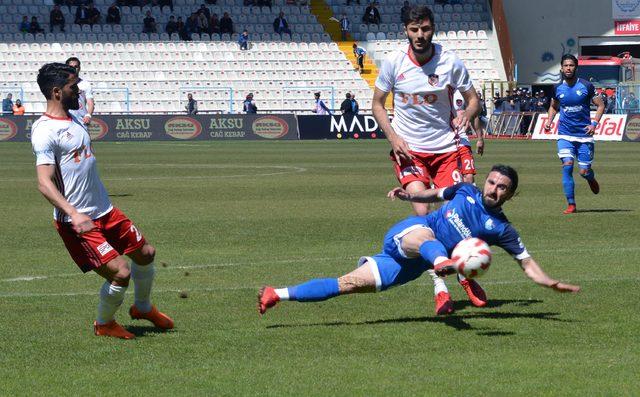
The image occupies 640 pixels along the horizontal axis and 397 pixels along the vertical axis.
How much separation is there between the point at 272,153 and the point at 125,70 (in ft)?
63.7

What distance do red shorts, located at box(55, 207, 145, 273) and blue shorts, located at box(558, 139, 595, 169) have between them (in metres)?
10.7

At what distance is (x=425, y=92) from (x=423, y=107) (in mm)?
186

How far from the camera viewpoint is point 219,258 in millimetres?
12453

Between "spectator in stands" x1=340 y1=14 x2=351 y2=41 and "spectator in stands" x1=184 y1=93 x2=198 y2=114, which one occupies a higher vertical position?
"spectator in stands" x1=340 y1=14 x2=351 y2=41

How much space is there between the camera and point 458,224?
8086 mm

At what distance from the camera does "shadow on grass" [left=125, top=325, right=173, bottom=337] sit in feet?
26.9

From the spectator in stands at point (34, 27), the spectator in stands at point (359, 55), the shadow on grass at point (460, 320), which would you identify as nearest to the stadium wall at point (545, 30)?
the spectator in stands at point (359, 55)

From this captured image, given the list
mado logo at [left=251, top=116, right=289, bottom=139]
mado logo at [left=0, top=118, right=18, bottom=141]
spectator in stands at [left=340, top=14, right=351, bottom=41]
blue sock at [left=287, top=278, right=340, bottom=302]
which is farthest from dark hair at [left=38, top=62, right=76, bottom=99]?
spectator in stands at [left=340, top=14, right=351, bottom=41]

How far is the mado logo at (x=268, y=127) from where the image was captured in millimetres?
45094

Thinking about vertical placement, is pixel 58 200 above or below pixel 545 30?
above

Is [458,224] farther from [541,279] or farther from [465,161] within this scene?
[465,161]

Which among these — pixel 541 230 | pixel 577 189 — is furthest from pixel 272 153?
pixel 541 230

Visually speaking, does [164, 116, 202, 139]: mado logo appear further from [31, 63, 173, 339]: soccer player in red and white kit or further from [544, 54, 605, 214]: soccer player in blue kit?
[31, 63, 173, 339]: soccer player in red and white kit

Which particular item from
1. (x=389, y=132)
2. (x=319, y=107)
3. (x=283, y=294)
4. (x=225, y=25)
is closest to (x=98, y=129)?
(x=319, y=107)
